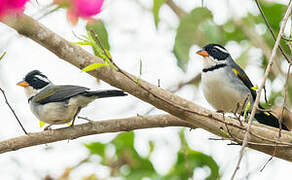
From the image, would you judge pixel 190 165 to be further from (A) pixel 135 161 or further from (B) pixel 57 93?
(B) pixel 57 93

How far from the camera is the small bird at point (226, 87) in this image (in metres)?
4.71

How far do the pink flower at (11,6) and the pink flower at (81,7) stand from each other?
0.26ft

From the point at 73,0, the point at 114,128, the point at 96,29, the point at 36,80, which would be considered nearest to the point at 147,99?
the point at 96,29

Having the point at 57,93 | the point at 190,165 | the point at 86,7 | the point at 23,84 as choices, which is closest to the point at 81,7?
the point at 86,7

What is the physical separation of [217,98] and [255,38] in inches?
31.3

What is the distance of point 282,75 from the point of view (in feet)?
14.6

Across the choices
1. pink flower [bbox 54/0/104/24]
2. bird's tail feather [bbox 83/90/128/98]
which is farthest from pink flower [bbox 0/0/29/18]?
bird's tail feather [bbox 83/90/128/98]

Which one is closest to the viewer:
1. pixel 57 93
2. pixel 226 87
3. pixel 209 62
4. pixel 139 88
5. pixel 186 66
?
pixel 139 88

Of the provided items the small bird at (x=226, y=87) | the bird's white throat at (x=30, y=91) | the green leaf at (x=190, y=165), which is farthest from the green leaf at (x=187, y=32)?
the bird's white throat at (x=30, y=91)

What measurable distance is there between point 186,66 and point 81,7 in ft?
7.81

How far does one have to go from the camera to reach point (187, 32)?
3430 millimetres

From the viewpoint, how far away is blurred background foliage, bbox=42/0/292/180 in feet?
11.4

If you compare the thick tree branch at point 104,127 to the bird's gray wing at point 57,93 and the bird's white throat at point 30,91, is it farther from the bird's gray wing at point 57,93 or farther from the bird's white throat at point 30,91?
the bird's white throat at point 30,91

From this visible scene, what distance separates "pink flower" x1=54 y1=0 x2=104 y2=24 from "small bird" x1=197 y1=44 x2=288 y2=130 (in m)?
3.73
